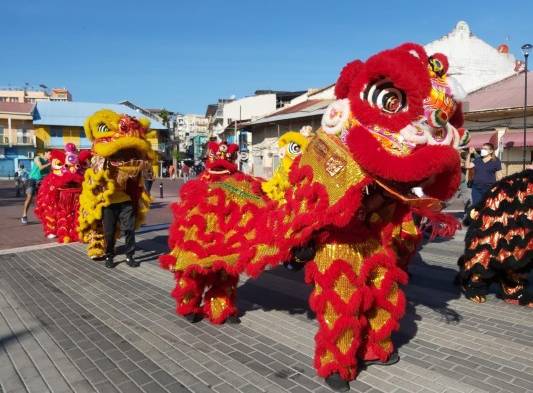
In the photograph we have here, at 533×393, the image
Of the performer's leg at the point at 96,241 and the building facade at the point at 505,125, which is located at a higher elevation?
the building facade at the point at 505,125

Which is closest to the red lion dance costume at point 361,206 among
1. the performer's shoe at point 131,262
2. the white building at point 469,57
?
the performer's shoe at point 131,262

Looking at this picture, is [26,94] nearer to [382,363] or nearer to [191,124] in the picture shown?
[191,124]

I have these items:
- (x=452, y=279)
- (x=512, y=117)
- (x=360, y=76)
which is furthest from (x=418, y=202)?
(x=512, y=117)

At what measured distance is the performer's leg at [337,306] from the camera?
2789 mm

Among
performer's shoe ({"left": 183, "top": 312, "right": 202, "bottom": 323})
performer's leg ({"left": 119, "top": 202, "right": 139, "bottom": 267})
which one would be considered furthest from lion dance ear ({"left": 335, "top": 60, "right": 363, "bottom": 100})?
performer's leg ({"left": 119, "top": 202, "right": 139, "bottom": 267})

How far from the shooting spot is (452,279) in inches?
225

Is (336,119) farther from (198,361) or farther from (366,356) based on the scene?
(198,361)

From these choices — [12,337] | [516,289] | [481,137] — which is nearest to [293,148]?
[516,289]

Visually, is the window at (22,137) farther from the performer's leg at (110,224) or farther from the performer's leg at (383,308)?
the performer's leg at (383,308)

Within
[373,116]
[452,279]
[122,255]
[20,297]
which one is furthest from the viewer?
[122,255]

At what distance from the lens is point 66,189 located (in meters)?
8.10

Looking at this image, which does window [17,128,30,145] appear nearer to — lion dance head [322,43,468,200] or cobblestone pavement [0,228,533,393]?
cobblestone pavement [0,228,533,393]

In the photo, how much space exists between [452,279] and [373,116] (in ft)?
13.2

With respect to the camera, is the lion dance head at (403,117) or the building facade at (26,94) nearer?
the lion dance head at (403,117)
